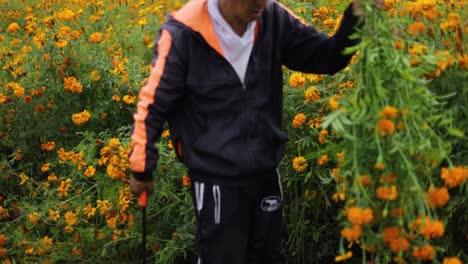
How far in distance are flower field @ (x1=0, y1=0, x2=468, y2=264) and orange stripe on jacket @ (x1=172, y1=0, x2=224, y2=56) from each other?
0.33 meters

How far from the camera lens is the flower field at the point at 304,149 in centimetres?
168

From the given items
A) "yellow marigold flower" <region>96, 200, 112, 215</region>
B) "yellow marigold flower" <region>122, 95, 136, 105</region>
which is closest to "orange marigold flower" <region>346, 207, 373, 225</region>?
"yellow marigold flower" <region>96, 200, 112, 215</region>

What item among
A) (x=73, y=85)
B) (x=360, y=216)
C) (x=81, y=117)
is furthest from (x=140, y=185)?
(x=73, y=85)

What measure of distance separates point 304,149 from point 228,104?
661 mm

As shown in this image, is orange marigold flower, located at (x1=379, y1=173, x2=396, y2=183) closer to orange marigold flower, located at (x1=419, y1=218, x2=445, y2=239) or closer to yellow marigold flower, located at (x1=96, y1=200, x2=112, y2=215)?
orange marigold flower, located at (x1=419, y1=218, x2=445, y2=239)

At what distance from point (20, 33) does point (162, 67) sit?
3497 mm

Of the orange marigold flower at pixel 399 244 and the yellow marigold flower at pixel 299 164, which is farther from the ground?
the orange marigold flower at pixel 399 244

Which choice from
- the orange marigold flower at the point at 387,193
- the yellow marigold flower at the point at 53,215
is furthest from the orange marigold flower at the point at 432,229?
the yellow marigold flower at the point at 53,215

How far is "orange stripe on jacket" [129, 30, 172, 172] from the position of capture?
2.13 meters

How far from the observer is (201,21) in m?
2.13

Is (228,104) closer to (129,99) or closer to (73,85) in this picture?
(129,99)

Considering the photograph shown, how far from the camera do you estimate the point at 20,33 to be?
5.23 meters

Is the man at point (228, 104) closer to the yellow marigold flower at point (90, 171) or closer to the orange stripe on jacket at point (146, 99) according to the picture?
the orange stripe on jacket at point (146, 99)

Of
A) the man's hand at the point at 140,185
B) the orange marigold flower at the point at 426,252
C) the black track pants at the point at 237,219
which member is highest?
the orange marigold flower at the point at 426,252
